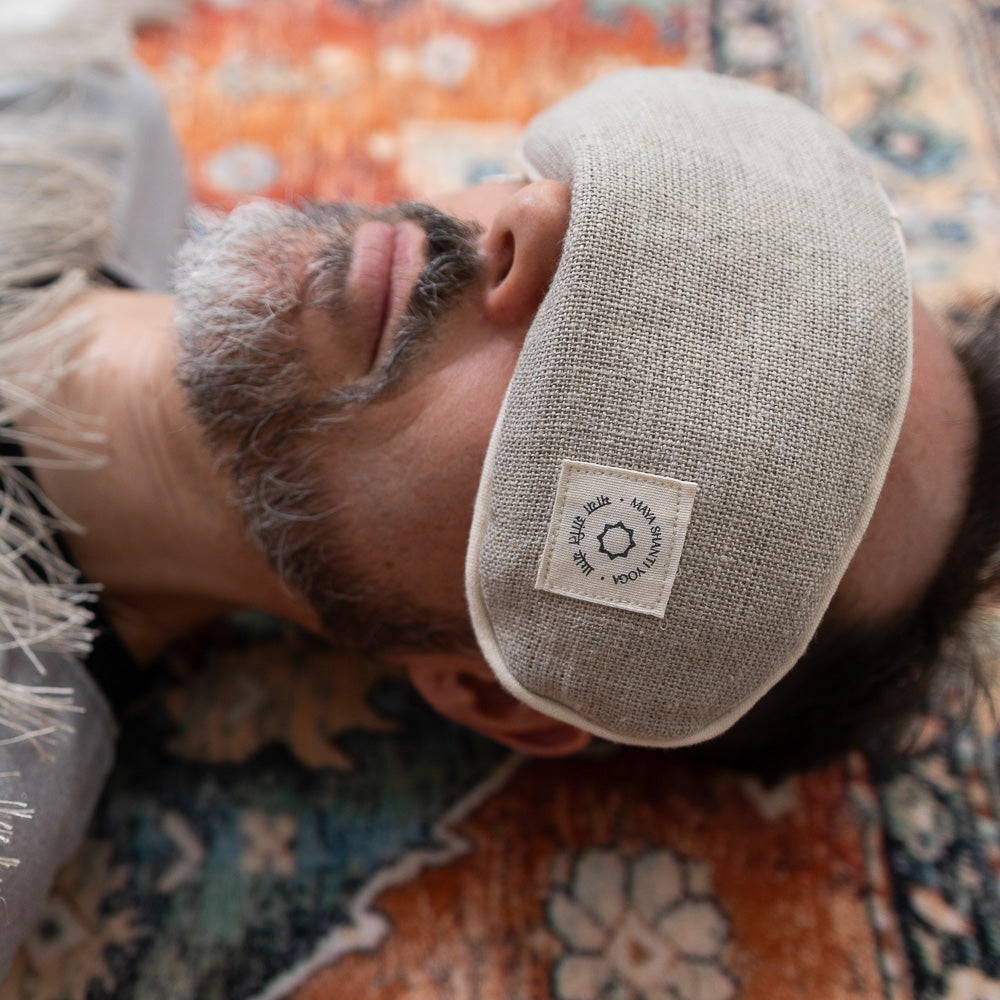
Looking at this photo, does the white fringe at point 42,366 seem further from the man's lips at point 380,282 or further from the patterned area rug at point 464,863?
the man's lips at point 380,282

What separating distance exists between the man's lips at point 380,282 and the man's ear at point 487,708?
0.29m

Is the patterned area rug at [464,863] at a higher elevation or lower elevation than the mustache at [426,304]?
lower

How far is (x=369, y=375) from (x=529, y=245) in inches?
6.6

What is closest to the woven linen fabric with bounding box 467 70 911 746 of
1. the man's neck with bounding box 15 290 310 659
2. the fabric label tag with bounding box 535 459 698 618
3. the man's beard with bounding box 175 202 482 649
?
the fabric label tag with bounding box 535 459 698 618

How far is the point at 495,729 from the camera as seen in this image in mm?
868

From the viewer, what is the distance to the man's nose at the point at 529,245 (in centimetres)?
65

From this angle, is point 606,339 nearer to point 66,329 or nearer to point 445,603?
point 445,603

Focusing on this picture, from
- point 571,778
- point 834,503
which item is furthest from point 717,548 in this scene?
point 571,778

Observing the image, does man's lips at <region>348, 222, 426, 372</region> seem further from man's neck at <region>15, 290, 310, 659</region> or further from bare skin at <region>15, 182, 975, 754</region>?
man's neck at <region>15, 290, 310, 659</region>

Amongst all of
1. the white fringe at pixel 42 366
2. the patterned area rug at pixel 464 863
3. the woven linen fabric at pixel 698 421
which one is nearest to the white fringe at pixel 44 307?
the white fringe at pixel 42 366

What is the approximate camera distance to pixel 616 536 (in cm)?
60

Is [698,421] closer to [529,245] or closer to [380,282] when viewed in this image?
[529,245]

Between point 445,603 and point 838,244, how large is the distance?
0.42 metres

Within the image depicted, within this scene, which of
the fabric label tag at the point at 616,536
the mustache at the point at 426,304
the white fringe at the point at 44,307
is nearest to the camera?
the fabric label tag at the point at 616,536
